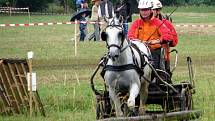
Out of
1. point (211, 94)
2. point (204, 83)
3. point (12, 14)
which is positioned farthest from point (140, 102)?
point (12, 14)

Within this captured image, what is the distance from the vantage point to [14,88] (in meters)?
12.4

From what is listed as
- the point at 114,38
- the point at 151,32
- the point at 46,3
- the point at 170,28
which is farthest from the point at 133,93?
the point at 46,3

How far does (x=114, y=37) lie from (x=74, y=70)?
33.5 ft

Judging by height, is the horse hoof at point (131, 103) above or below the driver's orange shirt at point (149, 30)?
below

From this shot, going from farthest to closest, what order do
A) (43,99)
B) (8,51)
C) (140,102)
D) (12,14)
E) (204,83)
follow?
(12,14) < (8,51) < (204,83) < (43,99) < (140,102)

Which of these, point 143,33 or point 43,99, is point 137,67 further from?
point 43,99

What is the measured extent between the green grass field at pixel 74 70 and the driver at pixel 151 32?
3.98 feet

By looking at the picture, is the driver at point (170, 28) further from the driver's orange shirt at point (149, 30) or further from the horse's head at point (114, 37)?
the horse's head at point (114, 37)

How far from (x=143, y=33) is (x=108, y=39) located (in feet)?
6.09

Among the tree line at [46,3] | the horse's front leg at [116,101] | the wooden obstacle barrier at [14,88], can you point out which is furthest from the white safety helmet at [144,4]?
the tree line at [46,3]

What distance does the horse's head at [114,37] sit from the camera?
9867 mm

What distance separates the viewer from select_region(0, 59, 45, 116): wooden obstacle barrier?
12.3 m

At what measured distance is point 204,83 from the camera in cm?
1644

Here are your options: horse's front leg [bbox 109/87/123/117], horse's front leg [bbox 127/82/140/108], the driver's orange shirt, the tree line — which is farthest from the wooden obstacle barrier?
the tree line
